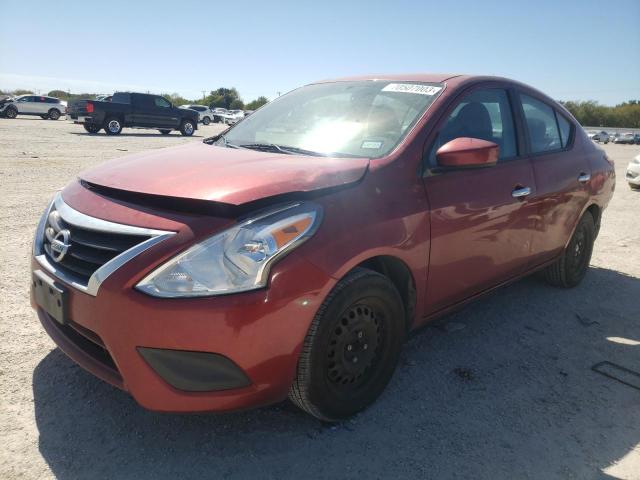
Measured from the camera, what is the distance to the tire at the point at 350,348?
211 centimetres

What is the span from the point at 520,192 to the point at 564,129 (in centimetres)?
127

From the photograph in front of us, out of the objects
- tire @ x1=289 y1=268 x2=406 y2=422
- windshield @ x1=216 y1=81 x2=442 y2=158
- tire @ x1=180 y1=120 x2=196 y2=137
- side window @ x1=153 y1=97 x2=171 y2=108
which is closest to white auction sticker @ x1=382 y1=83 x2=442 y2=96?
windshield @ x1=216 y1=81 x2=442 y2=158

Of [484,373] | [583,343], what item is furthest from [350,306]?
[583,343]

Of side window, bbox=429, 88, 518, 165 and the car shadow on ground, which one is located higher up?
side window, bbox=429, 88, 518, 165

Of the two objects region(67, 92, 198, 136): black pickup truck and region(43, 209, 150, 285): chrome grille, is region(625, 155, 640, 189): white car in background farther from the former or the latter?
region(67, 92, 198, 136): black pickup truck

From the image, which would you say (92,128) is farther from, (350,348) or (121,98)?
(350,348)

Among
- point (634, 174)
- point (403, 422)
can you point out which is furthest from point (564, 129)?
point (634, 174)

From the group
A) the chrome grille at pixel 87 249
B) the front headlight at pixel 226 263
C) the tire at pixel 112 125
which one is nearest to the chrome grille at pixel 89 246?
the chrome grille at pixel 87 249

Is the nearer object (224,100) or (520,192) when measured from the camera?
(520,192)

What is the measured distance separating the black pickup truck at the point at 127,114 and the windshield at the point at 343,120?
17.8 m

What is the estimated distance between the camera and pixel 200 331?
6.03 feet

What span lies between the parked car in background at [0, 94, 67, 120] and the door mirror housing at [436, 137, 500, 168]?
3202 cm

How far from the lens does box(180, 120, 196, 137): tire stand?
22.2 metres

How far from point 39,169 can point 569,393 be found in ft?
30.5
